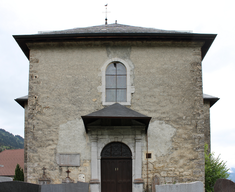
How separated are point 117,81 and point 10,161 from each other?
81.5 feet

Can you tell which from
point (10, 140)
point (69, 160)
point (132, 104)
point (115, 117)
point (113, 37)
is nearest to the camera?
point (115, 117)

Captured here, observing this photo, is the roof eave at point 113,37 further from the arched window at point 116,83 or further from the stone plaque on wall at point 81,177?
the stone plaque on wall at point 81,177

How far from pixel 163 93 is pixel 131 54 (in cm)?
185

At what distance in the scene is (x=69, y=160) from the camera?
8516mm

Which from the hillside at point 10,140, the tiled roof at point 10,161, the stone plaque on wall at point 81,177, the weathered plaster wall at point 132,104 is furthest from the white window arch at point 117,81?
the hillside at point 10,140

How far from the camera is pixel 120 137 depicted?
28.1 feet

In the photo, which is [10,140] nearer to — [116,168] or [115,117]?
[116,168]

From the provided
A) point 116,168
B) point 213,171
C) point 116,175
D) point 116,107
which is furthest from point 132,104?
point 213,171

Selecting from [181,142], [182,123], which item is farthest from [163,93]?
[181,142]

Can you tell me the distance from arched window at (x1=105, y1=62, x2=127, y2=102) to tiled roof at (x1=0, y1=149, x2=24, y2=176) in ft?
73.7

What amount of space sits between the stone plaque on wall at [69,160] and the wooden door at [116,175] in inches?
34.7

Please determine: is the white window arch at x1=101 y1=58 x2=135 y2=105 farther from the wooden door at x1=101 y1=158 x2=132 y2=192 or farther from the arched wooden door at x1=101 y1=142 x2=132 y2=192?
the wooden door at x1=101 y1=158 x2=132 y2=192

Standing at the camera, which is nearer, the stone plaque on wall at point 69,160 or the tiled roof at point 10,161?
the stone plaque on wall at point 69,160

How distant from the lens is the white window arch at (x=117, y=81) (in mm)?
8938
